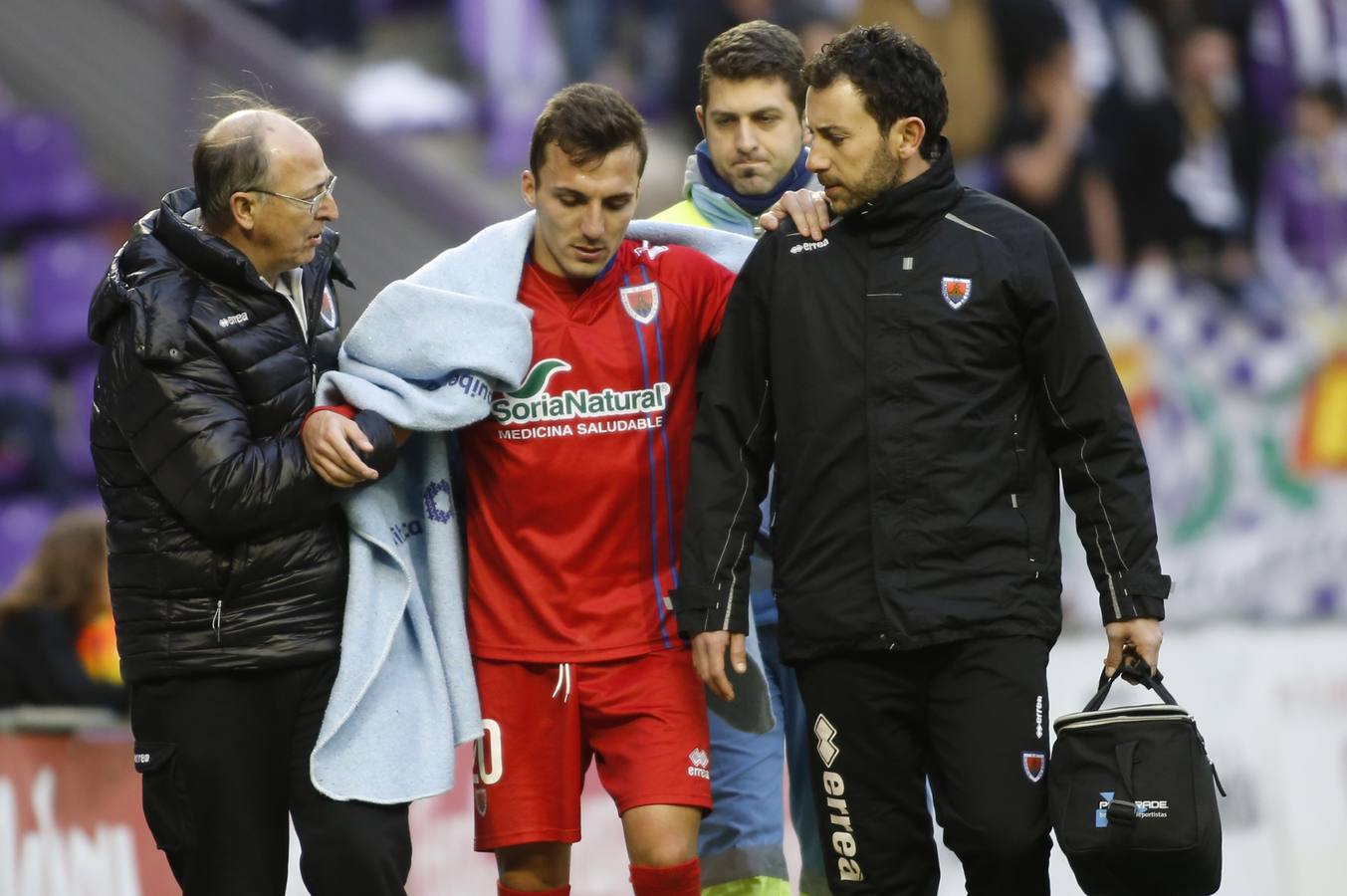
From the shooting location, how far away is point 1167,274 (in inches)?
420

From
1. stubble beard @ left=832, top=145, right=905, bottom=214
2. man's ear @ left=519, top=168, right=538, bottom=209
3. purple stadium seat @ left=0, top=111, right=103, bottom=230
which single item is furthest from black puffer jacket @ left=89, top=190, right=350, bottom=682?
purple stadium seat @ left=0, top=111, right=103, bottom=230

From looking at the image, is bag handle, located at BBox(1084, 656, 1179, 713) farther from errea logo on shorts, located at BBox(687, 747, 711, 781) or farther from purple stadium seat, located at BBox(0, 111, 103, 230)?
purple stadium seat, located at BBox(0, 111, 103, 230)

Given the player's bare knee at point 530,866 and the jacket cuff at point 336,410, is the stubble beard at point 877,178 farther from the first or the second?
the player's bare knee at point 530,866

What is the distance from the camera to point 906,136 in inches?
154

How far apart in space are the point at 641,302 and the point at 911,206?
25.0 inches

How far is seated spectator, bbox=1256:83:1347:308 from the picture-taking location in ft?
35.5

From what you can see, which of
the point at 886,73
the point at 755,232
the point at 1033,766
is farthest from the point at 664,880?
the point at 886,73

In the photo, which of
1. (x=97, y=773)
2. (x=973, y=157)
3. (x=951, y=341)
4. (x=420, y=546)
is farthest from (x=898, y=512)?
(x=973, y=157)

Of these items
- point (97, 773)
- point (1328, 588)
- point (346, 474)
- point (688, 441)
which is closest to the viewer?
point (346, 474)

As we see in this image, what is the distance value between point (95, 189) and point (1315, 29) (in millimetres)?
7003

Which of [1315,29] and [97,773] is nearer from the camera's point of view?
[97,773]

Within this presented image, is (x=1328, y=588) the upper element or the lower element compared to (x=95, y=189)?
lower

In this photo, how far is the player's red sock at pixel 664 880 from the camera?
391 centimetres

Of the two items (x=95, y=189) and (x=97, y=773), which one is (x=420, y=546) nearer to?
(x=97, y=773)
